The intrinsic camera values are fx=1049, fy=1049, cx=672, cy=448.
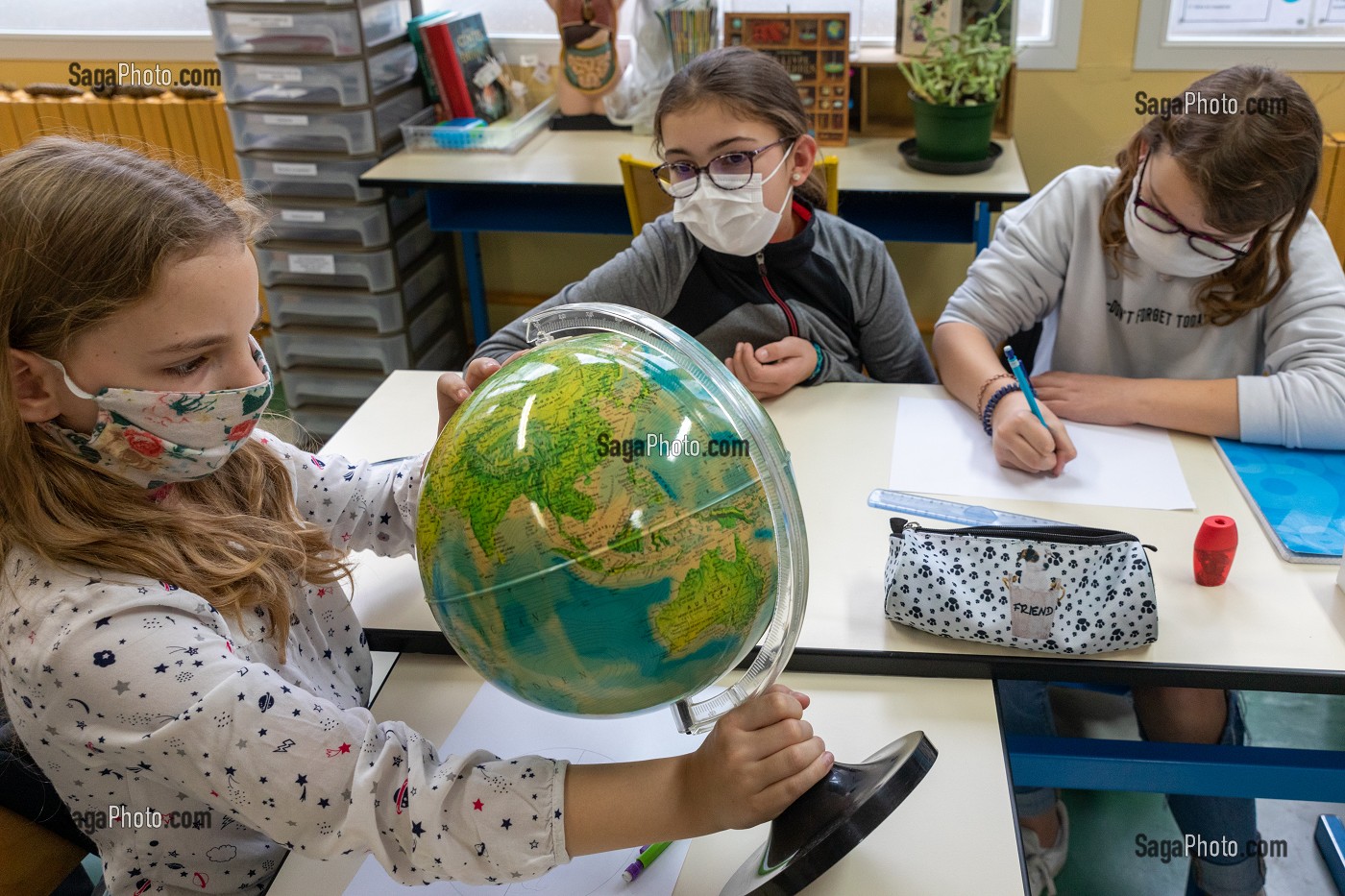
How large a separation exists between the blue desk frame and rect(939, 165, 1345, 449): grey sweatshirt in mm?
887

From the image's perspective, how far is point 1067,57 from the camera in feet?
10.6

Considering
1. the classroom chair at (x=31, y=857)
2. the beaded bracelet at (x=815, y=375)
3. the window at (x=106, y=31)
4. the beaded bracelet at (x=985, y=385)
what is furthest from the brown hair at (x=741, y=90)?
the window at (x=106, y=31)

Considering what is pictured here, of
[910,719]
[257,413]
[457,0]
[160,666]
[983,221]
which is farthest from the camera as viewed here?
[457,0]

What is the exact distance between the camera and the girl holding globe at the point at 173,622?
86 centimetres

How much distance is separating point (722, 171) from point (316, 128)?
74.0 inches

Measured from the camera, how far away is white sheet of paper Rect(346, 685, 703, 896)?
980 mm

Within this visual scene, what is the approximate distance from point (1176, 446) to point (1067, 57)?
82.8 inches

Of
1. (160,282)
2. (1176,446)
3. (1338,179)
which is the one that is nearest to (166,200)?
(160,282)

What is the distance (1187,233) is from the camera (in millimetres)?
1588

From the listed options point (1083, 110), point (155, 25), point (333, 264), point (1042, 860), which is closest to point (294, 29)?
point (333, 264)

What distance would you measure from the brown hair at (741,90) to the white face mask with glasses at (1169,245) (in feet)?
1.86

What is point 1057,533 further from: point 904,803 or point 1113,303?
point 1113,303

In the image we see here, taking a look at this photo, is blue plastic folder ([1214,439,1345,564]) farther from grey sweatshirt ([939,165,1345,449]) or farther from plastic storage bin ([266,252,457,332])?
plastic storage bin ([266,252,457,332])

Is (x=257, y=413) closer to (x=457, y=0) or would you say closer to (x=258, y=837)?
(x=258, y=837)
